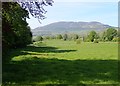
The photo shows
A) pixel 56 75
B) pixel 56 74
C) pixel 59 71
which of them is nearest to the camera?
pixel 56 75

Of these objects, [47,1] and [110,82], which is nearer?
[110,82]

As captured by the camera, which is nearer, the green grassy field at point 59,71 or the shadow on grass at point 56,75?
the shadow on grass at point 56,75

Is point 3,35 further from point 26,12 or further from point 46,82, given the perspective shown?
point 46,82

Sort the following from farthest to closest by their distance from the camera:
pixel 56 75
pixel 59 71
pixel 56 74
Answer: pixel 59 71
pixel 56 74
pixel 56 75

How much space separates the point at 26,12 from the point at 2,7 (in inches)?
132

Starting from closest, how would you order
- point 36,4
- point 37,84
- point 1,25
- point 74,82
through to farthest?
point 37,84
point 74,82
point 1,25
point 36,4

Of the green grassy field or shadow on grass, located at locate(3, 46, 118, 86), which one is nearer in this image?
shadow on grass, located at locate(3, 46, 118, 86)

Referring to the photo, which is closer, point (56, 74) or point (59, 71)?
point (56, 74)

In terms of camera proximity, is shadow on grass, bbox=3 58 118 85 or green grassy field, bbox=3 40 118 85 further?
green grassy field, bbox=3 40 118 85

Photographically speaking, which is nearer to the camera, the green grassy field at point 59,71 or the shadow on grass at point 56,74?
the shadow on grass at point 56,74

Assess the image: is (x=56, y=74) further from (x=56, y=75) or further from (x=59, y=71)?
(x=59, y=71)

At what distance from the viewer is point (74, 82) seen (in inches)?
818

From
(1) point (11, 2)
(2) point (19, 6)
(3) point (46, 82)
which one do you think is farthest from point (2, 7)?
(3) point (46, 82)

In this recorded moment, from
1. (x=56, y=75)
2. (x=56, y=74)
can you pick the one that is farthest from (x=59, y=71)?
(x=56, y=75)
